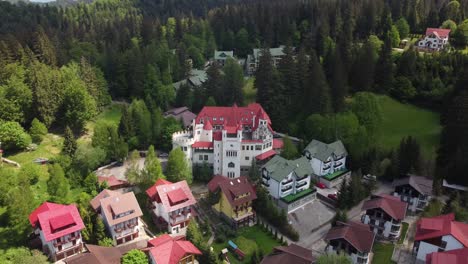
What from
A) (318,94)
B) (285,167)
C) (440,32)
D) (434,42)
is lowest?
(285,167)

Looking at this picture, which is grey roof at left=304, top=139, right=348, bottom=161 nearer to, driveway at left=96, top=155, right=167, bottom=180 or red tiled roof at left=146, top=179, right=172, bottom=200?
red tiled roof at left=146, top=179, right=172, bottom=200

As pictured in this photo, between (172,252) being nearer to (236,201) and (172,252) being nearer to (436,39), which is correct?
(236,201)

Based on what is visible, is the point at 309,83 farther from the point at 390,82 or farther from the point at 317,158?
the point at 390,82

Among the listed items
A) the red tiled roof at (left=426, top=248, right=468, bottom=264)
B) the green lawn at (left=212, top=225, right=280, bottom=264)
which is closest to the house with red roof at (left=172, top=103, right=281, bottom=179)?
the green lawn at (left=212, top=225, right=280, bottom=264)

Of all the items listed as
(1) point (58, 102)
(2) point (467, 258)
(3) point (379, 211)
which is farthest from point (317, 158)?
(1) point (58, 102)

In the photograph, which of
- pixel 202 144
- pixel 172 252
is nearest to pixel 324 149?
pixel 202 144
